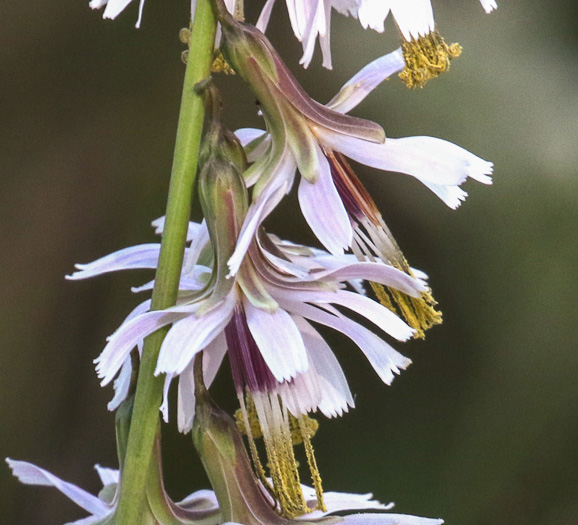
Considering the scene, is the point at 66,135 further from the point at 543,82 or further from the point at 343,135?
the point at 343,135

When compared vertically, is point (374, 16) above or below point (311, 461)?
above

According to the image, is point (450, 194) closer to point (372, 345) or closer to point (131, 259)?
point (372, 345)

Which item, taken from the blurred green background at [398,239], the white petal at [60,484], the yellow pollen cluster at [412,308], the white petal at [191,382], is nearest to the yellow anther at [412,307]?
the yellow pollen cluster at [412,308]

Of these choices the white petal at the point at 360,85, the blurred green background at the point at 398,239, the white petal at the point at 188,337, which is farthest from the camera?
the blurred green background at the point at 398,239

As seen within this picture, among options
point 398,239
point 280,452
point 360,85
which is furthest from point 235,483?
point 398,239

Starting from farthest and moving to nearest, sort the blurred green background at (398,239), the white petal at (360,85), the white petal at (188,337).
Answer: the blurred green background at (398,239), the white petal at (360,85), the white petal at (188,337)

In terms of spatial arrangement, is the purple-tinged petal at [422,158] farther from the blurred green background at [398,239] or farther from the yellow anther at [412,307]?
the blurred green background at [398,239]
